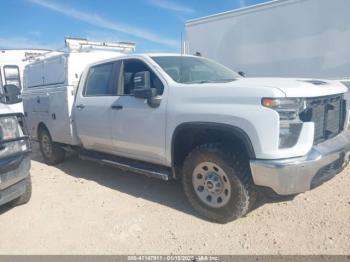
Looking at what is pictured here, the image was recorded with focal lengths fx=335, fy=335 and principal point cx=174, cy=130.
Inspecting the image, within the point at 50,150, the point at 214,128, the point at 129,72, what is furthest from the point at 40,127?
the point at 214,128

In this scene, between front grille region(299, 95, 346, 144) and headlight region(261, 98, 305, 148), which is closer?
headlight region(261, 98, 305, 148)

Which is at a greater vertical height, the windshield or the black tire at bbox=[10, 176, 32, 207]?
the windshield

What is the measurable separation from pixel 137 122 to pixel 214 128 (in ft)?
4.10

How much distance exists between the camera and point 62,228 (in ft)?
12.6

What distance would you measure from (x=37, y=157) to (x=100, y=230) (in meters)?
4.56

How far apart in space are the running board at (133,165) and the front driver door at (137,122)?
0.34ft

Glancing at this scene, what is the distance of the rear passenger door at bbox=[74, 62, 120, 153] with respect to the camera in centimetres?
495

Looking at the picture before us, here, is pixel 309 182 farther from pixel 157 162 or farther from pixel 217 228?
pixel 157 162

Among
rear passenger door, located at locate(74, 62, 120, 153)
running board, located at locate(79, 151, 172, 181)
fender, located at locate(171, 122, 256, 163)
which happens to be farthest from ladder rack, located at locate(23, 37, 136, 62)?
fender, located at locate(171, 122, 256, 163)

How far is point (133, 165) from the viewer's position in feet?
15.3

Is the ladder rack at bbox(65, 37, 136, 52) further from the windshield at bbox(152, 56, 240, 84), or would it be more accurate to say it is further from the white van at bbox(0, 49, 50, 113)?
the windshield at bbox(152, 56, 240, 84)

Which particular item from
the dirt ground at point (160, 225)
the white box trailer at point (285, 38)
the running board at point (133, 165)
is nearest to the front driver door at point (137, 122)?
the running board at point (133, 165)

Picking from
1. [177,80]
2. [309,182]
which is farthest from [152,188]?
[309,182]

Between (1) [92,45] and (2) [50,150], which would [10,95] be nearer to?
(2) [50,150]
